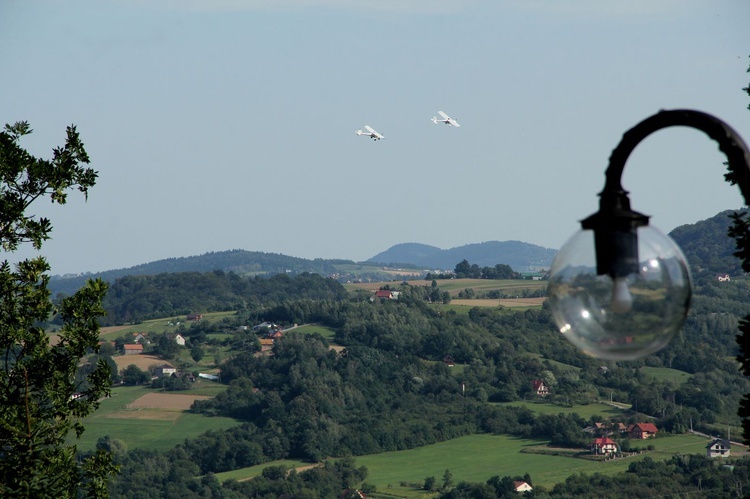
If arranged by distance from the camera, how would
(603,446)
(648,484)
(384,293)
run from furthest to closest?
(384,293) → (603,446) → (648,484)

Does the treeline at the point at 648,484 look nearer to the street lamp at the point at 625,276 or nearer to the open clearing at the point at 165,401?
the open clearing at the point at 165,401

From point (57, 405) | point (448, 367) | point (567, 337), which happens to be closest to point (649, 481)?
point (448, 367)

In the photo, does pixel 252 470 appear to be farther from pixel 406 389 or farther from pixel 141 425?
pixel 406 389

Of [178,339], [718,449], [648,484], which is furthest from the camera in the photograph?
[178,339]

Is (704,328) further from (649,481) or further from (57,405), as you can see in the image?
(57,405)

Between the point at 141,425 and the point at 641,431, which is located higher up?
the point at 141,425

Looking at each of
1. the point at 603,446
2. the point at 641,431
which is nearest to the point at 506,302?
the point at 641,431

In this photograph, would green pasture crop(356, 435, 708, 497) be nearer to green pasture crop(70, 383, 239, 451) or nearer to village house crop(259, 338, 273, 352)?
green pasture crop(70, 383, 239, 451)

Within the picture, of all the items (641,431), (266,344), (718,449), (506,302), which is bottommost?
(641,431)
